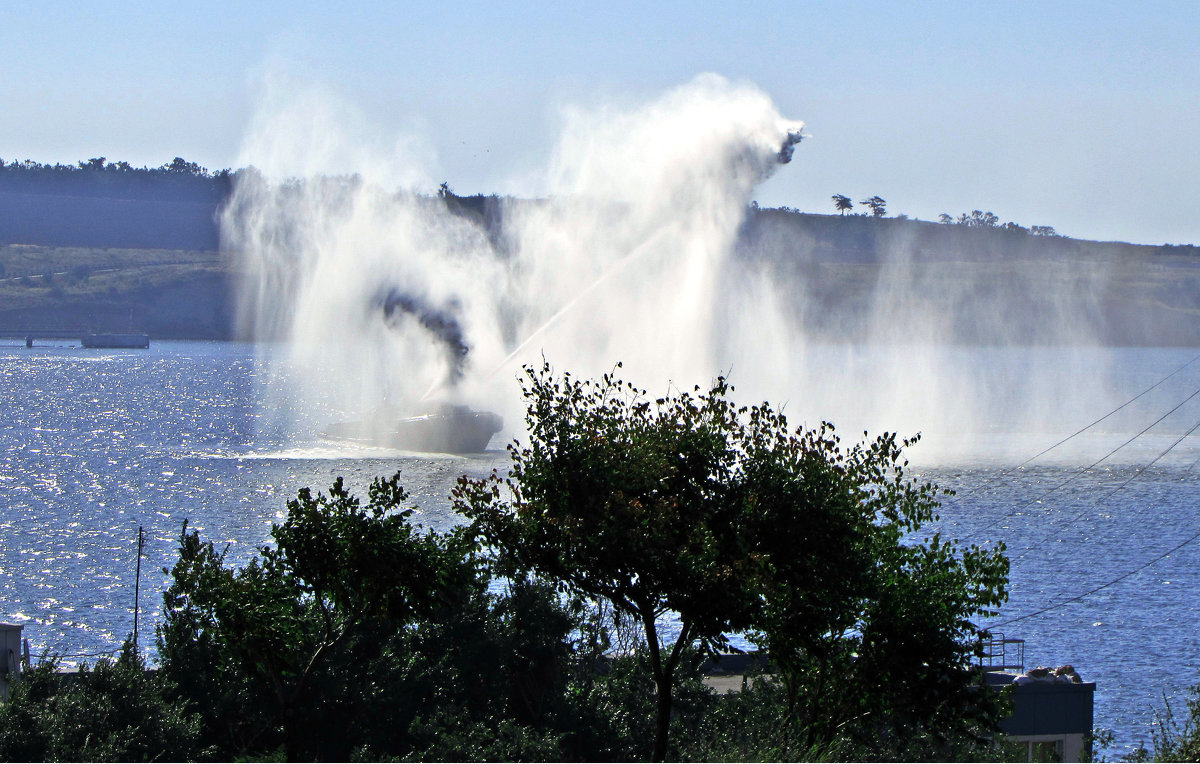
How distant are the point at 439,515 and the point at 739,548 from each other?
1931 inches

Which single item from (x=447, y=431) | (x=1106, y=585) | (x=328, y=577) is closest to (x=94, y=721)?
(x=328, y=577)

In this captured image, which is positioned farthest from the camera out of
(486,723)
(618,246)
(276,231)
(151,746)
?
(276,231)

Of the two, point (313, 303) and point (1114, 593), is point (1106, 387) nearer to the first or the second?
point (313, 303)

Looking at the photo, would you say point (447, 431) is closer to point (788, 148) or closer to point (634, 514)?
point (788, 148)

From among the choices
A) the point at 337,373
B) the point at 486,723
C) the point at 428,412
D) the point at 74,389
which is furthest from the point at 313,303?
the point at 486,723

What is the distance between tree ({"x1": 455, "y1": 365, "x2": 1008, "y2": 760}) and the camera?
13.5 metres

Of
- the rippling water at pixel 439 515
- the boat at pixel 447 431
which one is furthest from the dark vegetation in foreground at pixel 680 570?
the boat at pixel 447 431

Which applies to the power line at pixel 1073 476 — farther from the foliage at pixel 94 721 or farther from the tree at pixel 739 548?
the foliage at pixel 94 721

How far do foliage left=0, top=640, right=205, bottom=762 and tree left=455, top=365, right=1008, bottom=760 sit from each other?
5800 millimetres

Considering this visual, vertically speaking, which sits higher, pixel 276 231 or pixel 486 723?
pixel 276 231

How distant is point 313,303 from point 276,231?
25.0 ft

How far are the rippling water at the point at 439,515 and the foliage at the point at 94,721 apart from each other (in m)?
24.9

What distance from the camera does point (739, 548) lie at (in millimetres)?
13562

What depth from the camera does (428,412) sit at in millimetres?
89875
